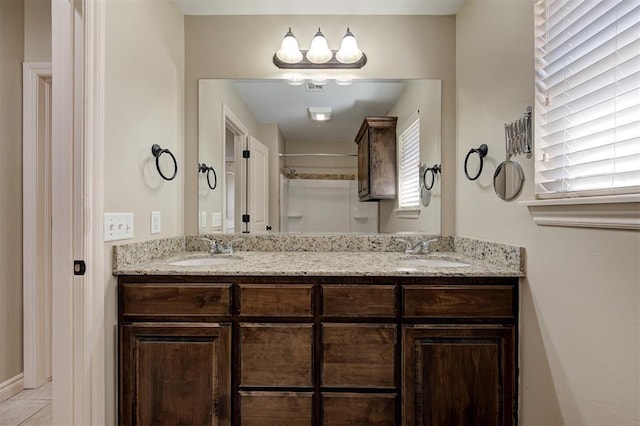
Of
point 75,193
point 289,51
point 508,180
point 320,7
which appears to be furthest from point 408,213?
point 75,193

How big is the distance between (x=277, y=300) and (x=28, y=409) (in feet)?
5.62

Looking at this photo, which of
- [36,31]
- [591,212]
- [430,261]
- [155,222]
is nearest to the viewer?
[591,212]

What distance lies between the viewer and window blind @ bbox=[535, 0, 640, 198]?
0.90 meters

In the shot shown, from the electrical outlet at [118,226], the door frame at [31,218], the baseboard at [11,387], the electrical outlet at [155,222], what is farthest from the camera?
the door frame at [31,218]

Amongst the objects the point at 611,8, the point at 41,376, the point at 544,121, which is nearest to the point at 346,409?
the point at 544,121

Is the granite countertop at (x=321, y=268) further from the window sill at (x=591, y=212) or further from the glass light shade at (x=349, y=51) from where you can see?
the glass light shade at (x=349, y=51)

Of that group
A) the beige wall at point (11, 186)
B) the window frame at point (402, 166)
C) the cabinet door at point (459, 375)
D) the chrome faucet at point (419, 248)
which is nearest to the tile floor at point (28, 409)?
the beige wall at point (11, 186)

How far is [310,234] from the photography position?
7.06ft

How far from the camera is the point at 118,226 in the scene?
1.45 metres

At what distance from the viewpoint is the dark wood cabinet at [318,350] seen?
4.65 feet

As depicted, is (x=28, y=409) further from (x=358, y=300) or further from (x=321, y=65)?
(x=321, y=65)

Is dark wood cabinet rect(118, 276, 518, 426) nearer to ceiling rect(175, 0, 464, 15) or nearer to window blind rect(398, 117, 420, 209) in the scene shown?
window blind rect(398, 117, 420, 209)

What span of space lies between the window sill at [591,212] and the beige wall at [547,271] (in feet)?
0.11

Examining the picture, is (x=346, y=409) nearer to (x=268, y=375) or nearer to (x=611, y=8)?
(x=268, y=375)
